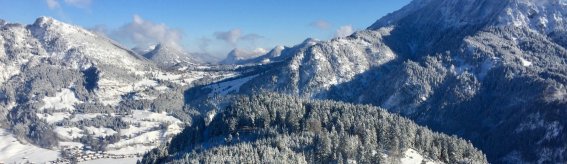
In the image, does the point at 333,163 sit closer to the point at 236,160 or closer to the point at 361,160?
the point at 361,160

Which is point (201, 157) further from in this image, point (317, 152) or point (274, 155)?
point (317, 152)

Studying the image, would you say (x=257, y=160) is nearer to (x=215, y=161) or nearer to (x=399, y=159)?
(x=215, y=161)

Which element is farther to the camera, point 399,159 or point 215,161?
point 399,159

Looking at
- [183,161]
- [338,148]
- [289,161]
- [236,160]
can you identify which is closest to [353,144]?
[338,148]

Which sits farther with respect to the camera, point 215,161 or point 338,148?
point 338,148

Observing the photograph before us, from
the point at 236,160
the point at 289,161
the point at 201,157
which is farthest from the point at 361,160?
the point at 201,157

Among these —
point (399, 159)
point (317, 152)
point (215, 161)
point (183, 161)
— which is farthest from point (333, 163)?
point (183, 161)

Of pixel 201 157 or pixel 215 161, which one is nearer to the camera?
pixel 215 161
